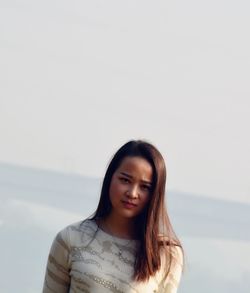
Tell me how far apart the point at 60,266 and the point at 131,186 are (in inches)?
5.9

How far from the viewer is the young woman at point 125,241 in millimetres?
956

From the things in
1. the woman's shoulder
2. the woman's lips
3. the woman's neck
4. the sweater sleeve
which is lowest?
the sweater sleeve

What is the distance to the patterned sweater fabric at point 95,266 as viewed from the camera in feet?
3.13

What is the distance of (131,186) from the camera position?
95cm

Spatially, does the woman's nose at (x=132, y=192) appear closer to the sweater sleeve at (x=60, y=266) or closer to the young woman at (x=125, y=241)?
the young woman at (x=125, y=241)

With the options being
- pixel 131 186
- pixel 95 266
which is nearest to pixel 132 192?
pixel 131 186

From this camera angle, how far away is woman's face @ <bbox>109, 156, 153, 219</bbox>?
951 mm

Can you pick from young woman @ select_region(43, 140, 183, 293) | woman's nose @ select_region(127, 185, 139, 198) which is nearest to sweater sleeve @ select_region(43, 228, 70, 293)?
young woman @ select_region(43, 140, 183, 293)

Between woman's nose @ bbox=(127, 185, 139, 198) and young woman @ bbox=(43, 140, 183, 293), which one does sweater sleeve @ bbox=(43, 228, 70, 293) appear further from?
woman's nose @ bbox=(127, 185, 139, 198)

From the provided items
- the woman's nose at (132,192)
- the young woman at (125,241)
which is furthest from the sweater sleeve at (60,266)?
the woman's nose at (132,192)

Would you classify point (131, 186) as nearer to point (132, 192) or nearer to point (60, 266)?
point (132, 192)

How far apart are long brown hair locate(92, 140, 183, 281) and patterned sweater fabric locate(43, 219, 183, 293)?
0.01 metres

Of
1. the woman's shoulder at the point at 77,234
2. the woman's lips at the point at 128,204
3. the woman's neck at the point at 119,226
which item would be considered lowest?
the woman's shoulder at the point at 77,234

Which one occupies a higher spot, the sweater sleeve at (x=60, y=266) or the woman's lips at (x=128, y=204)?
the woman's lips at (x=128, y=204)
